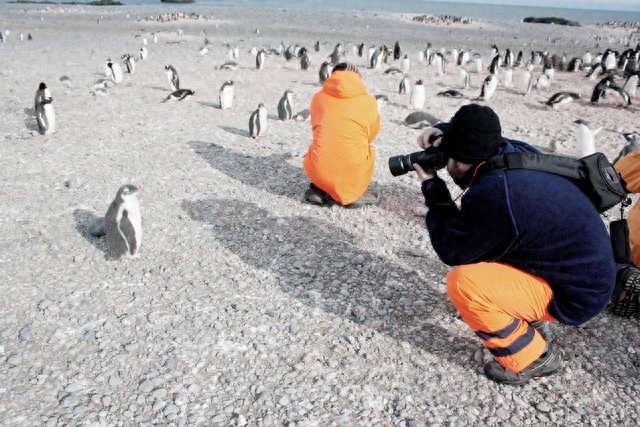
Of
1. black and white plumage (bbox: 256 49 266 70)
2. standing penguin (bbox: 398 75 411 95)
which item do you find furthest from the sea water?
standing penguin (bbox: 398 75 411 95)

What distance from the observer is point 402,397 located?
2605mm

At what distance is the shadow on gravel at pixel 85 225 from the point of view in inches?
160

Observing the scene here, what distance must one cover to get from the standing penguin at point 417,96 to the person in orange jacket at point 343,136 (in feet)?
17.6

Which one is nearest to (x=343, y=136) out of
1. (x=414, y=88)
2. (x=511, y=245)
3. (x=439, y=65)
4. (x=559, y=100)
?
(x=511, y=245)

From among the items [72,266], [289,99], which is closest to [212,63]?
[289,99]

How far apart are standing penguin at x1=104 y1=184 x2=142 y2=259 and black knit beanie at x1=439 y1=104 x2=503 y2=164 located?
8.45ft

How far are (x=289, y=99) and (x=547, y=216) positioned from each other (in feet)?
21.6

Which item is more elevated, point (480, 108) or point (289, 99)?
Answer: point (480, 108)

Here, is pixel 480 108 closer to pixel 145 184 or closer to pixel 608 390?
pixel 608 390

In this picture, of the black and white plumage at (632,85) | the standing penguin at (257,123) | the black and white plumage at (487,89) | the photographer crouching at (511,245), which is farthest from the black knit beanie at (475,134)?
the black and white plumage at (632,85)

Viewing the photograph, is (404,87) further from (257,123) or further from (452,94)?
(257,123)

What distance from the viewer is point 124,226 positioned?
3771mm

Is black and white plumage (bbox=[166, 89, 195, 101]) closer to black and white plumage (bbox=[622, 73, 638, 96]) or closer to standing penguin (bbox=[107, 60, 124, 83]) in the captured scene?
standing penguin (bbox=[107, 60, 124, 83])

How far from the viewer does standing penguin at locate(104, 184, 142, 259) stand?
379 centimetres
